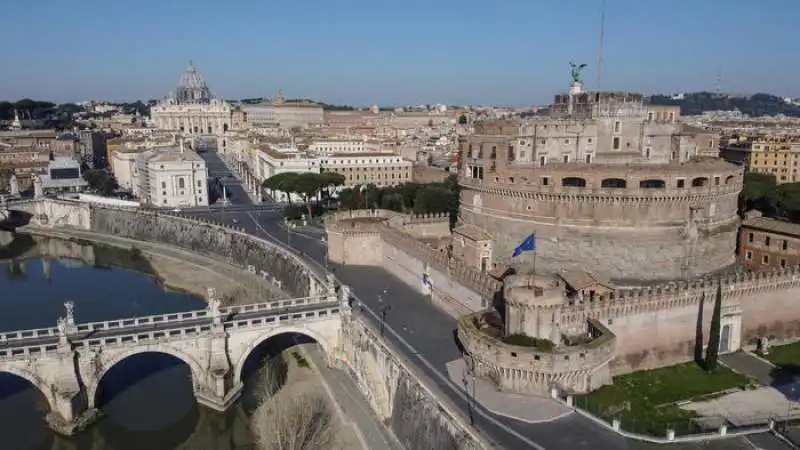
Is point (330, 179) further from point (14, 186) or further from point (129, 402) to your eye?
point (14, 186)

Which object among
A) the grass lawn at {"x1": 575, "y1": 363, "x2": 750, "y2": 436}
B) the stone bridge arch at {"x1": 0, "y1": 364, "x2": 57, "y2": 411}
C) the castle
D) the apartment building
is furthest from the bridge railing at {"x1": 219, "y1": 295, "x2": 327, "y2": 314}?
the apartment building

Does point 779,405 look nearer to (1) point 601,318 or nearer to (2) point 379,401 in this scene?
(1) point 601,318

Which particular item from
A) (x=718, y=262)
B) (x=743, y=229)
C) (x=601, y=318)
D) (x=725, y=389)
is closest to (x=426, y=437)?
(x=601, y=318)

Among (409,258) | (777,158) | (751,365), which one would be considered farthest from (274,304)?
(777,158)

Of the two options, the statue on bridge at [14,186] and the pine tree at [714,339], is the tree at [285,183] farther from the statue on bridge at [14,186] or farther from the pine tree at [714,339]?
the pine tree at [714,339]

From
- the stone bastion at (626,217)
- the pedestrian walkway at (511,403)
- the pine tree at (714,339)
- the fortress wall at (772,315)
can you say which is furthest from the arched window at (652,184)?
the pedestrian walkway at (511,403)

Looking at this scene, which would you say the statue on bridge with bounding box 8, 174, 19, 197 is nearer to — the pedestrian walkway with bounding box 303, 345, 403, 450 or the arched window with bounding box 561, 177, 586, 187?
the pedestrian walkway with bounding box 303, 345, 403, 450
